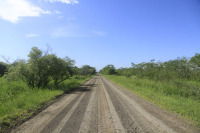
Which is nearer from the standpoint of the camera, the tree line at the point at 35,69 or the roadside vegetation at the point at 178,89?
the roadside vegetation at the point at 178,89

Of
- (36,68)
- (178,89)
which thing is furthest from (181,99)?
(36,68)

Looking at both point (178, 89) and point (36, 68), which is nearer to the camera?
point (178, 89)

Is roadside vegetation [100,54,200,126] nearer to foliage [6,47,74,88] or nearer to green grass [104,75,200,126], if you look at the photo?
green grass [104,75,200,126]

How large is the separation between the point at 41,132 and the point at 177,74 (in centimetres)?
2407

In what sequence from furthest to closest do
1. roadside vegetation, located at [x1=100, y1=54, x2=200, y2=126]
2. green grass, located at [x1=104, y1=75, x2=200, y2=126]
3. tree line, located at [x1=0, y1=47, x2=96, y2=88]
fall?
tree line, located at [x1=0, y1=47, x2=96, y2=88]
roadside vegetation, located at [x1=100, y1=54, x2=200, y2=126]
green grass, located at [x1=104, y1=75, x2=200, y2=126]

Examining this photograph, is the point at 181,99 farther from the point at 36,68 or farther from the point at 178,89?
the point at 36,68

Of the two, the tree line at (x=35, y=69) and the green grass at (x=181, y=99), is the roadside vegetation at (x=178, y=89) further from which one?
the tree line at (x=35, y=69)

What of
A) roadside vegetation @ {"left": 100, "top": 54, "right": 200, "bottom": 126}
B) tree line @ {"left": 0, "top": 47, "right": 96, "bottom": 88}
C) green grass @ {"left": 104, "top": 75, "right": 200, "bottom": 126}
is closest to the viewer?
green grass @ {"left": 104, "top": 75, "right": 200, "bottom": 126}

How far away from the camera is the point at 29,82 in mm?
13688

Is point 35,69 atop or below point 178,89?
atop

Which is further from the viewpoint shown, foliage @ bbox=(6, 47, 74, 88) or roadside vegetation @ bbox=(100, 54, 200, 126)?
foliage @ bbox=(6, 47, 74, 88)

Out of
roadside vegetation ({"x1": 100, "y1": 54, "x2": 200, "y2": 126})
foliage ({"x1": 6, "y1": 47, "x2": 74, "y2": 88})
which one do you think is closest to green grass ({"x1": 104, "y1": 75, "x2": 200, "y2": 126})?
roadside vegetation ({"x1": 100, "y1": 54, "x2": 200, "y2": 126})

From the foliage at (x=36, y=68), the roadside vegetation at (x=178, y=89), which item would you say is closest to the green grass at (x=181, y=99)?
the roadside vegetation at (x=178, y=89)

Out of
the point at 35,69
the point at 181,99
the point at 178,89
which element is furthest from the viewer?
the point at 35,69
